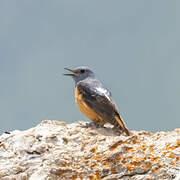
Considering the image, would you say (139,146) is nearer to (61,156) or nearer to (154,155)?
(154,155)

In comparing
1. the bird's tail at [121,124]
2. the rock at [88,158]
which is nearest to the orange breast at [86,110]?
the bird's tail at [121,124]

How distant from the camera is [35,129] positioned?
780 centimetres

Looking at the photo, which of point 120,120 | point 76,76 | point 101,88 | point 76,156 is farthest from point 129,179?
point 76,76

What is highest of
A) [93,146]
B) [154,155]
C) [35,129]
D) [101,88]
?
[101,88]

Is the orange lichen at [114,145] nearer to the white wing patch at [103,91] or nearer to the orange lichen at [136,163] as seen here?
the orange lichen at [136,163]

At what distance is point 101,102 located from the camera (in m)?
9.55

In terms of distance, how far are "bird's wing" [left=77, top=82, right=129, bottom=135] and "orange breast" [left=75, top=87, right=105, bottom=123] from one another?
0.08 meters

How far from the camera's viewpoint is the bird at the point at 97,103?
9.04 meters

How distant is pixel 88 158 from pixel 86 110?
377 cm

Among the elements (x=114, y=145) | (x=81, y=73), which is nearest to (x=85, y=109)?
(x=81, y=73)

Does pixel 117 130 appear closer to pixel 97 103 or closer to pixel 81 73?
pixel 97 103

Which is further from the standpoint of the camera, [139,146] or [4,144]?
[4,144]

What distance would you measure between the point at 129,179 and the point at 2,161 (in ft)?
7.37

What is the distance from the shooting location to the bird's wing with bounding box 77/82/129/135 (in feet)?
29.6
